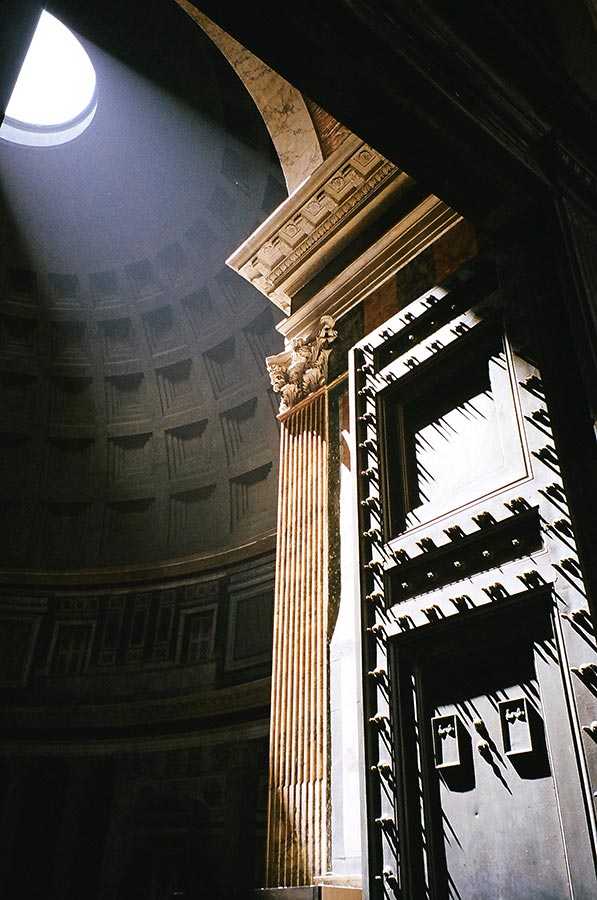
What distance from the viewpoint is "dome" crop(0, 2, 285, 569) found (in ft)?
36.1

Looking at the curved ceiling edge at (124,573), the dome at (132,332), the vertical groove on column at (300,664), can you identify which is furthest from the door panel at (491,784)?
the curved ceiling edge at (124,573)

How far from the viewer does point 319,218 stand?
18.6ft

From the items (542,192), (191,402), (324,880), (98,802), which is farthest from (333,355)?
(98,802)

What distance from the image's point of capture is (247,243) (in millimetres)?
6105

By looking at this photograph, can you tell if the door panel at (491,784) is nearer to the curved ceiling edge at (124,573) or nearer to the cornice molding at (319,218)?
the cornice molding at (319,218)

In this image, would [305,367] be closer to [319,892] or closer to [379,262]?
[379,262]

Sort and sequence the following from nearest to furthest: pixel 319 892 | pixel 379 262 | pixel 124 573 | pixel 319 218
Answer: pixel 319 892 < pixel 379 262 < pixel 319 218 < pixel 124 573

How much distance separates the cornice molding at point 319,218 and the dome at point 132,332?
4834 mm

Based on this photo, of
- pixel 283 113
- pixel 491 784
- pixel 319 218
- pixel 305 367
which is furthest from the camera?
pixel 283 113

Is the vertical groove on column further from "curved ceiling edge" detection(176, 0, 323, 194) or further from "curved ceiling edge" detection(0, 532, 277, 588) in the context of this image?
"curved ceiling edge" detection(0, 532, 277, 588)

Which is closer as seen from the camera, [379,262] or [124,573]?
[379,262]

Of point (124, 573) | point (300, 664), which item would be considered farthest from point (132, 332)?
point (300, 664)

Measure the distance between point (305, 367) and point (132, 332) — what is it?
24.4 feet

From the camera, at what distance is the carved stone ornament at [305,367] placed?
17.7 ft
